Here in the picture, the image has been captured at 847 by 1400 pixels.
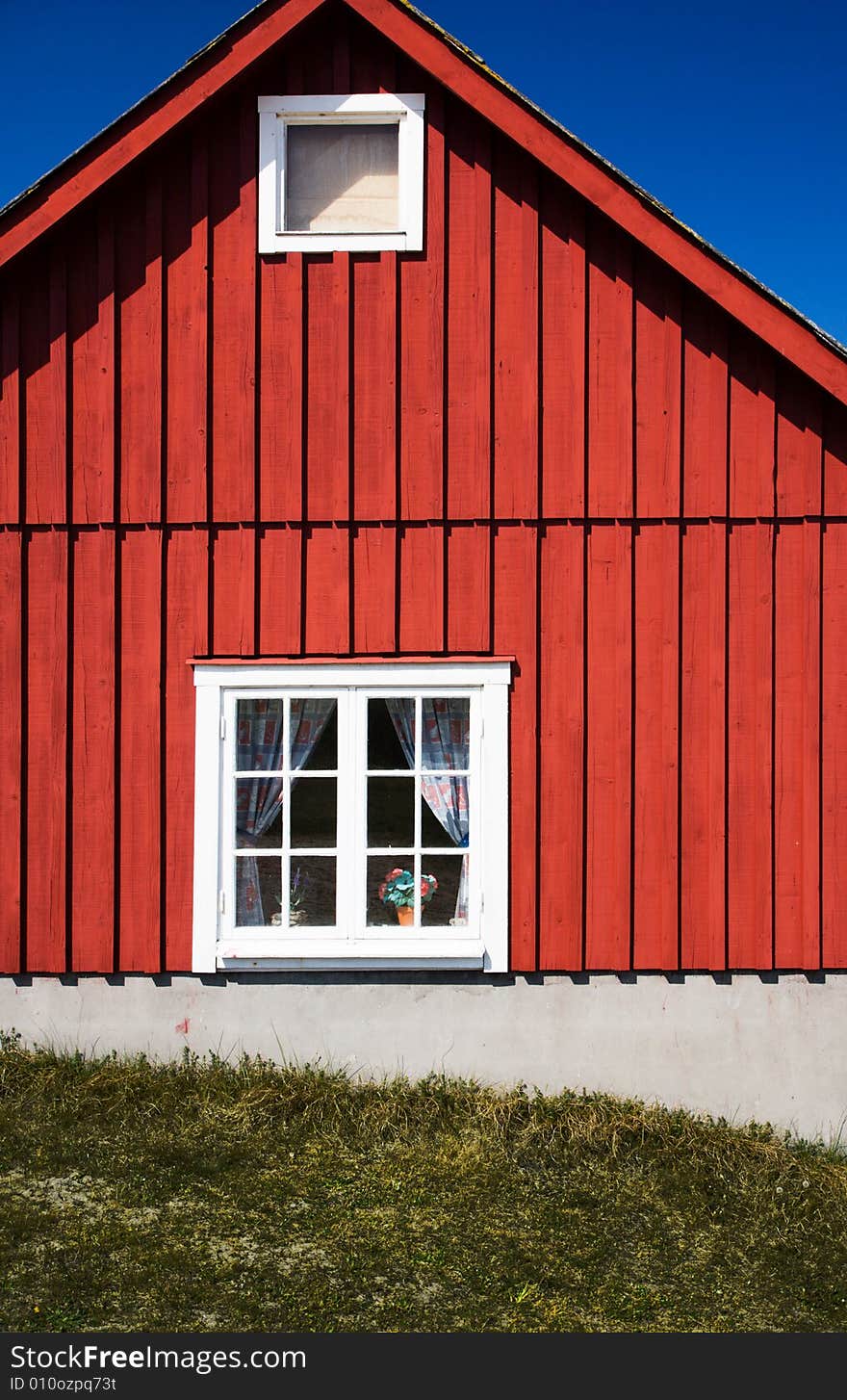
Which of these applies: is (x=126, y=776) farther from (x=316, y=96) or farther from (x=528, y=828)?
(x=316, y=96)

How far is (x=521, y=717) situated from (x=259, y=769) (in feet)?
5.39

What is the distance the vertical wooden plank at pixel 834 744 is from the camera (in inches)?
235

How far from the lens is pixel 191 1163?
5082mm

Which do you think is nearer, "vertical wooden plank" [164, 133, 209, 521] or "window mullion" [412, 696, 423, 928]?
"window mullion" [412, 696, 423, 928]

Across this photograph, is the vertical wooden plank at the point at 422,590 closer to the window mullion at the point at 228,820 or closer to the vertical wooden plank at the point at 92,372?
the window mullion at the point at 228,820

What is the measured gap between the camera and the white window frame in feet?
19.7

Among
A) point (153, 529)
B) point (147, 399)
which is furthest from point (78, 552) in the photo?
point (147, 399)

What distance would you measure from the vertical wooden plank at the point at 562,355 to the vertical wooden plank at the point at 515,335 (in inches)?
2.6

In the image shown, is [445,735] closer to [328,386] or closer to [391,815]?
[391,815]

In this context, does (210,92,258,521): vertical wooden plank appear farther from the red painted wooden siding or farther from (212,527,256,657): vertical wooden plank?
(212,527,256,657): vertical wooden plank

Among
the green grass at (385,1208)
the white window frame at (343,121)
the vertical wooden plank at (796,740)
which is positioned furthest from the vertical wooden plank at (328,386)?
the green grass at (385,1208)

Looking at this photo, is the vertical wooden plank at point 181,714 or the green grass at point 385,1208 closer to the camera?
the green grass at point 385,1208

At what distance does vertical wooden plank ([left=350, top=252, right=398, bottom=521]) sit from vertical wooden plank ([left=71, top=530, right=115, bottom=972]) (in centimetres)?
164

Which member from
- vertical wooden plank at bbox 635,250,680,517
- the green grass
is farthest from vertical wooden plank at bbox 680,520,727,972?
the green grass
